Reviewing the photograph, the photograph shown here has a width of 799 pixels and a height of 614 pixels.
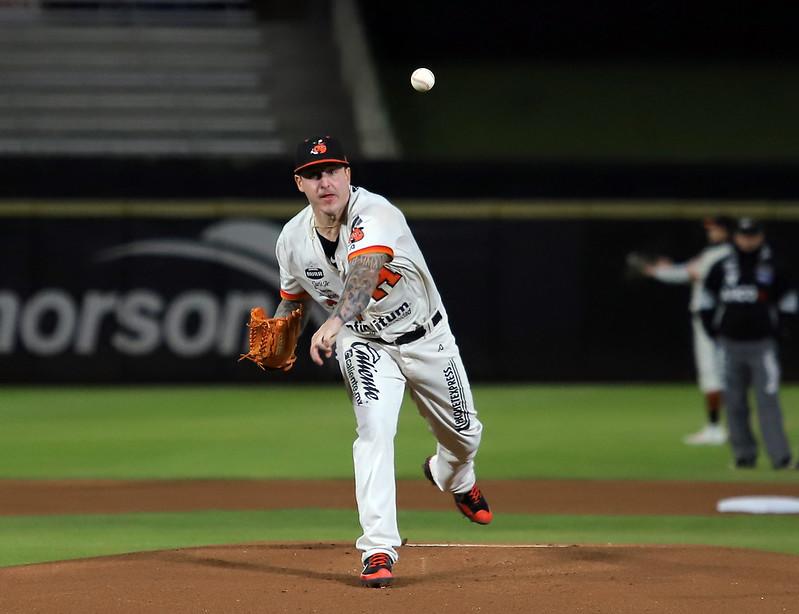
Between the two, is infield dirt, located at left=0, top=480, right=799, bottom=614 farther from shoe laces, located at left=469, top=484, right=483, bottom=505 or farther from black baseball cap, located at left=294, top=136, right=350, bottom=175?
black baseball cap, located at left=294, top=136, right=350, bottom=175

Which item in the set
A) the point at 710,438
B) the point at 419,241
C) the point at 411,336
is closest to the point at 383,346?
the point at 411,336

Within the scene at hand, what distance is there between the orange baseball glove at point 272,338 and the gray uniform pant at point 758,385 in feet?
15.0

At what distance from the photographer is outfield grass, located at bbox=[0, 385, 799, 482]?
10.8m

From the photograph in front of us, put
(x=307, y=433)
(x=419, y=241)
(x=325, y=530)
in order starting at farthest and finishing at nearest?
1. (x=419, y=241)
2. (x=307, y=433)
3. (x=325, y=530)

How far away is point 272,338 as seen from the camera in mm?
6809

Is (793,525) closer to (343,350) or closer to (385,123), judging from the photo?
(343,350)

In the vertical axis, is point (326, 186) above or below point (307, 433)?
below

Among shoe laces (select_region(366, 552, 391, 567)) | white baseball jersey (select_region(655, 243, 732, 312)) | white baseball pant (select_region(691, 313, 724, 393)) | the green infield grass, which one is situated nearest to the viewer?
shoe laces (select_region(366, 552, 391, 567))

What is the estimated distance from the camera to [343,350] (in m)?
6.58

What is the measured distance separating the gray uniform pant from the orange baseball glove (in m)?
4.57

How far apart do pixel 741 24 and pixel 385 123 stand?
6.89 m

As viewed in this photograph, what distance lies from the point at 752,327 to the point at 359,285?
5.03 meters

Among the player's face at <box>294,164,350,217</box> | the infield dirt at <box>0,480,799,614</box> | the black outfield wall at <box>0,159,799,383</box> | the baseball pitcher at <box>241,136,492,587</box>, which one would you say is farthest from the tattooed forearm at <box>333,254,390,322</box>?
the black outfield wall at <box>0,159,799,383</box>

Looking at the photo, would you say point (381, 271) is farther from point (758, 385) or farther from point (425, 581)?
point (758, 385)
